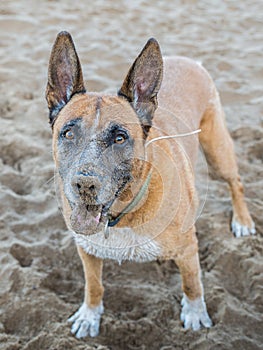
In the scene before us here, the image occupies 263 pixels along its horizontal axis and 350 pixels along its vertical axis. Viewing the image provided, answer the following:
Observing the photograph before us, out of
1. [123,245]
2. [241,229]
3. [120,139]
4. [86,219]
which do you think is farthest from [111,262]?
[120,139]

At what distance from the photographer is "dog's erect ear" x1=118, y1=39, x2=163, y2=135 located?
8.29ft

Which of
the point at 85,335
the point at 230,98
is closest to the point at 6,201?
the point at 85,335

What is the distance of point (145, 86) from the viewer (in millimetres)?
2582

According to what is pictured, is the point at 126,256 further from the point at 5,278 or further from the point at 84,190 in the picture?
the point at 5,278

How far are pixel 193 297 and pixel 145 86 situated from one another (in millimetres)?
1332

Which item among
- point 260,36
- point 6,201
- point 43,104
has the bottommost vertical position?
point 6,201

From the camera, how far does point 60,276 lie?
3486 millimetres

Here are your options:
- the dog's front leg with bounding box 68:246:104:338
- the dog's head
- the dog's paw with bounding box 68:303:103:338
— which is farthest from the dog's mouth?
the dog's paw with bounding box 68:303:103:338

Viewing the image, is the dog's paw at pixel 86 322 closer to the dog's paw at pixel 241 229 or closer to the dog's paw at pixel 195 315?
the dog's paw at pixel 195 315

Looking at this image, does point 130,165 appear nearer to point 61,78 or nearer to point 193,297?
point 61,78

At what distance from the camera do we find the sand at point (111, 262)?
312 cm

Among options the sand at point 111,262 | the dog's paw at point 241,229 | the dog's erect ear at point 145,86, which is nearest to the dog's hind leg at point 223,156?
Answer: the dog's paw at point 241,229

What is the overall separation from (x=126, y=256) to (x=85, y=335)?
0.66 m

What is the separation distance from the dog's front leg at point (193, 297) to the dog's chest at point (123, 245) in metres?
0.27
